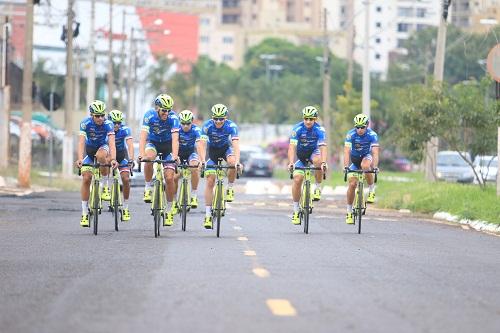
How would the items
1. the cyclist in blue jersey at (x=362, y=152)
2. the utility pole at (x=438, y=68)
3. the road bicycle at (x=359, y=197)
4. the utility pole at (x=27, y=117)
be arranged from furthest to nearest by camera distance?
1. the utility pole at (x=27, y=117)
2. the utility pole at (x=438, y=68)
3. the cyclist in blue jersey at (x=362, y=152)
4. the road bicycle at (x=359, y=197)

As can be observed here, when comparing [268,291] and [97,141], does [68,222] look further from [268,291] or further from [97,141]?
[268,291]

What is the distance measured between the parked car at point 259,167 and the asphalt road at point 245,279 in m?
56.2

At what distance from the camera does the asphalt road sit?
12688 mm

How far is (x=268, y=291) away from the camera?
49.0 feet

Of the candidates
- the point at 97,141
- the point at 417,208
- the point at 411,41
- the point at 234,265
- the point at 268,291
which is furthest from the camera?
the point at 411,41

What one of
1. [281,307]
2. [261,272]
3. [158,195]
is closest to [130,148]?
[158,195]

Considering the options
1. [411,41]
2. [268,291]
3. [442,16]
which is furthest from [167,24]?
[268,291]

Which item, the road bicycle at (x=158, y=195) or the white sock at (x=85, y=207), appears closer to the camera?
the road bicycle at (x=158, y=195)

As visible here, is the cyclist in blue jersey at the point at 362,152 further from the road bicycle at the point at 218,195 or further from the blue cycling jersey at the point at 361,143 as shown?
the road bicycle at the point at 218,195

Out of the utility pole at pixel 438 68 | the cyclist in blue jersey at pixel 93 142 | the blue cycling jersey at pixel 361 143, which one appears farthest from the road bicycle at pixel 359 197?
the utility pole at pixel 438 68

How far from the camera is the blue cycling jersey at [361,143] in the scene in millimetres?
27281

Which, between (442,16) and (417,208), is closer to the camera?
(417,208)

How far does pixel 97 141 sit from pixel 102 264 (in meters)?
6.88

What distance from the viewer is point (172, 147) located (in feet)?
80.4
